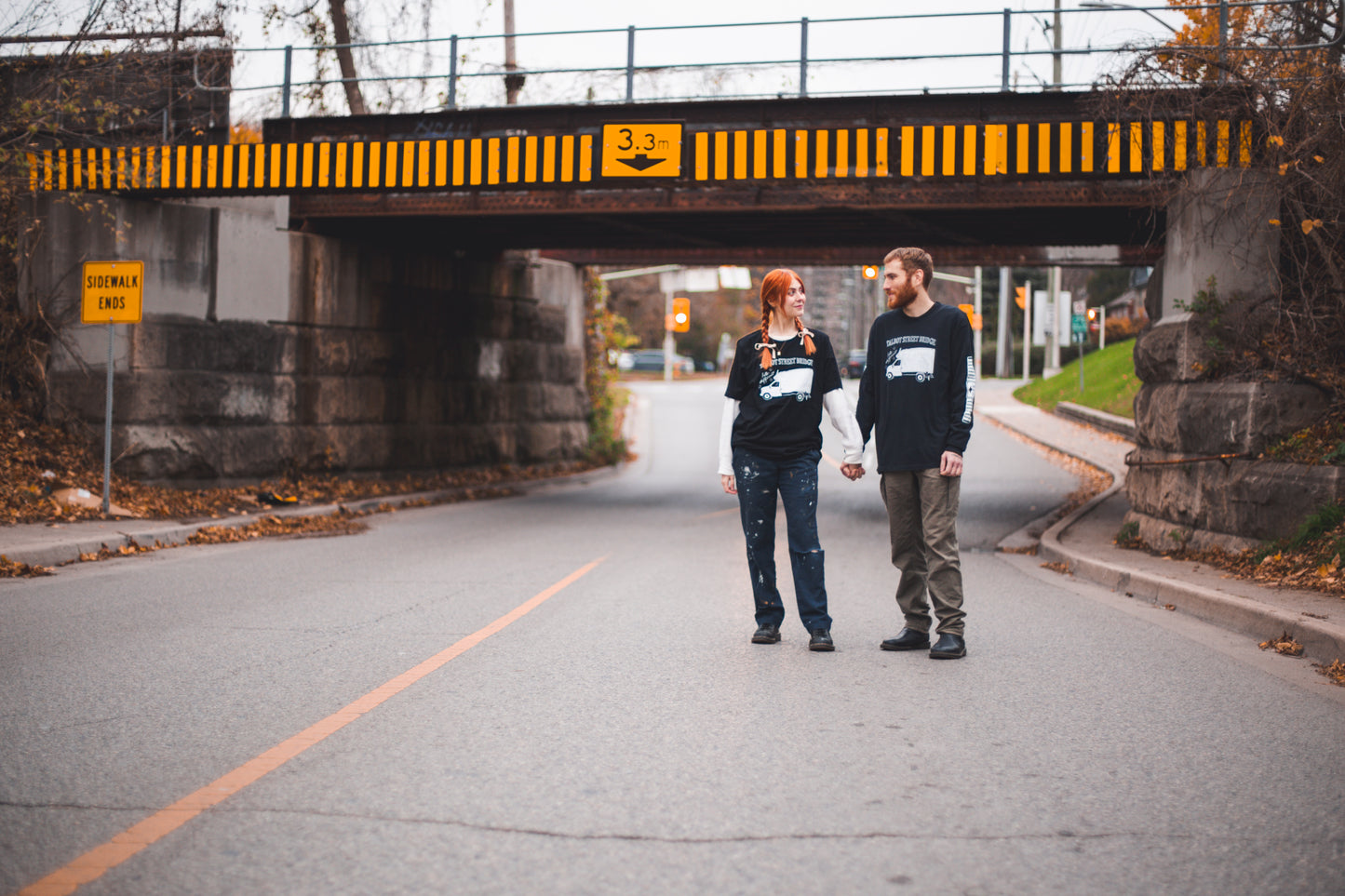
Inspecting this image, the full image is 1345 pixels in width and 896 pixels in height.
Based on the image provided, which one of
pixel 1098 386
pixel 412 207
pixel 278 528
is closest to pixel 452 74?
pixel 412 207

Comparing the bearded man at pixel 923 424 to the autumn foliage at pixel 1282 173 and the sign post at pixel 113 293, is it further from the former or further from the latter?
the sign post at pixel 113 293

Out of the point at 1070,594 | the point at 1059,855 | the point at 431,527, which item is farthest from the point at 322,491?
the point at 1059,855

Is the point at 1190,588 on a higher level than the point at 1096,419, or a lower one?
lower

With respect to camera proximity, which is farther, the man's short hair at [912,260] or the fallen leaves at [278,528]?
the fallen leaves at [278,528]

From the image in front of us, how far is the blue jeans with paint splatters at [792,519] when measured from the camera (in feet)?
22.0

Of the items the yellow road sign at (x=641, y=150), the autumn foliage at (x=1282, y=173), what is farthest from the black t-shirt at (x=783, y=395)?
the yellow road sign at (x=641, y=150)

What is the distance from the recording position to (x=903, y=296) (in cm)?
658

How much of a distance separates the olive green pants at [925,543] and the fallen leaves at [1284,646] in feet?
6.18

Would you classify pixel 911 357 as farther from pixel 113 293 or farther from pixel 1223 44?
pixel 113 293

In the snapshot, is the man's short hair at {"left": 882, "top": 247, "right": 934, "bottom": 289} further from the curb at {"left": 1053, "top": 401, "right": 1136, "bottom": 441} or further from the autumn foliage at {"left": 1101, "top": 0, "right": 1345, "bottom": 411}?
the curb at {"left": 1053, "top": 401, "right": 1136, "bottom": 441}

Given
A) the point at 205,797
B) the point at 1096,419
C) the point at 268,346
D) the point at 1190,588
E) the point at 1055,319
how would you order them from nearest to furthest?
the point at 205,797 → the point at 1190,588 → the point at 268,346 → the point at 1096,419 → the point at 1055,319

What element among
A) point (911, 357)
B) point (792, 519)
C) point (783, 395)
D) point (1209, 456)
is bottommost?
point (792, 519)

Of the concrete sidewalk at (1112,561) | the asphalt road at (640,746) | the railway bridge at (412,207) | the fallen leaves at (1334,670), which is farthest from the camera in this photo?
the railway bridge at (412,207)

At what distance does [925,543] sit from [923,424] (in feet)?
2.16
